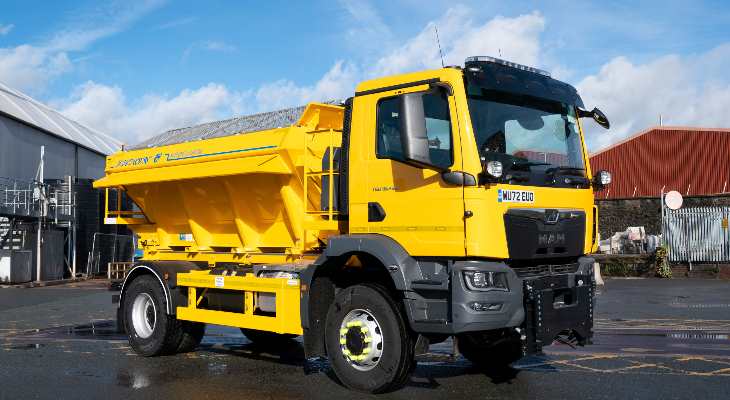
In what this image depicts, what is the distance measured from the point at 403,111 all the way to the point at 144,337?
544cm

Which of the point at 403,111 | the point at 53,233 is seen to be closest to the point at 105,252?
the point at 53,233

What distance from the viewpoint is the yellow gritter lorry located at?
6914 millimetres

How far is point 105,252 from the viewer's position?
1318 inches

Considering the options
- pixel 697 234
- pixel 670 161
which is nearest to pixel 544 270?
pixel 697 234

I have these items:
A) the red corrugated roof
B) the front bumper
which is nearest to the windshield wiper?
the front bumper

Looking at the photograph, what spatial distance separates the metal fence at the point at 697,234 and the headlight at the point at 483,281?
24.2 m

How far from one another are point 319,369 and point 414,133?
3435 mm

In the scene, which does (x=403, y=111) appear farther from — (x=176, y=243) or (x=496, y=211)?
(x=176, y=243)

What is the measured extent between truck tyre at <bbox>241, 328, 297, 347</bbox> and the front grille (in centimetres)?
459

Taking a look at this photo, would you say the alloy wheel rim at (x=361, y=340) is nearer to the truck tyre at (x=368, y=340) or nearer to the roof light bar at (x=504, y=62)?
the truck tyre at (x=368, y=340)

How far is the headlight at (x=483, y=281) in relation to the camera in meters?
6.77

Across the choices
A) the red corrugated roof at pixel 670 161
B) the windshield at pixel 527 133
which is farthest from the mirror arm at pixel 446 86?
the red corrugated roof at pixel 670 161

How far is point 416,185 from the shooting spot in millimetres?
7266

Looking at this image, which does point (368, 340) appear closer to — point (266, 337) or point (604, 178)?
point (604, 178)
